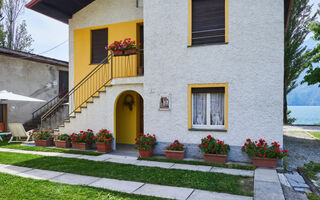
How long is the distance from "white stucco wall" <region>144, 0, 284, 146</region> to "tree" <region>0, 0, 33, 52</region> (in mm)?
18745

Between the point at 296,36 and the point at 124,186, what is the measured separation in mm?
20163

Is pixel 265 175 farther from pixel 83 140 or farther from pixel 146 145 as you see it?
pixel 83 140

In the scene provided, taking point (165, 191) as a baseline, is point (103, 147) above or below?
above

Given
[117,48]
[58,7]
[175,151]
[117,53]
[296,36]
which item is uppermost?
[296,36]

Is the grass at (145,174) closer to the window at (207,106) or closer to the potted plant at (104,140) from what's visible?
the potted plant at (104,140)

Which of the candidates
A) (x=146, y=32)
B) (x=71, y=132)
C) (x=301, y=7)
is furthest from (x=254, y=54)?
(x=301, y=7)

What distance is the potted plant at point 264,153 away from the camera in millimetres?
6219

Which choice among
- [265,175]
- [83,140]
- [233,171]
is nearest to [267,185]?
[265,175]

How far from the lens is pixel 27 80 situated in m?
13.9

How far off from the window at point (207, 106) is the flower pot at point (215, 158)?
928mm

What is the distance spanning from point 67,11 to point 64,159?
23.6ft

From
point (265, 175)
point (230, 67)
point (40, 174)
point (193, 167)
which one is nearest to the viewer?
point (265, 175)

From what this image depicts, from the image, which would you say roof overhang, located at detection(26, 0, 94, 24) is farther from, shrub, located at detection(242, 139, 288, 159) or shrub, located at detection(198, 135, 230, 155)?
shrub, located at detection(242, 139, 288, 159)

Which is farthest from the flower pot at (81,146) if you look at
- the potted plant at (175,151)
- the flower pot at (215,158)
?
the flower pot at (215,158)
